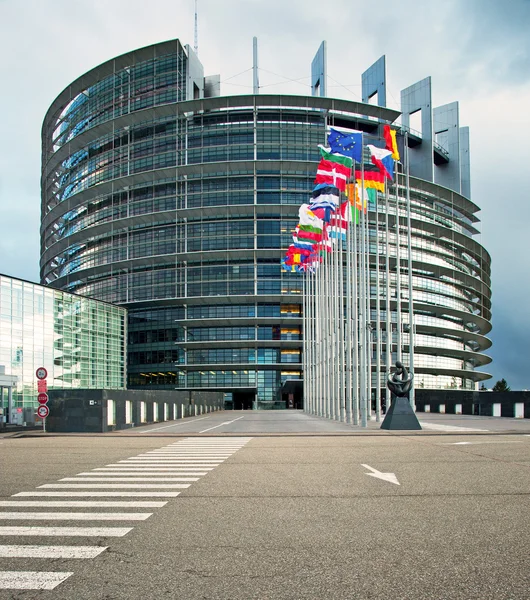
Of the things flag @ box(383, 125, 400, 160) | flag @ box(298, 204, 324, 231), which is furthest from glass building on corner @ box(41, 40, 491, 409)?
flag @ box(383, 125, 400, 160)

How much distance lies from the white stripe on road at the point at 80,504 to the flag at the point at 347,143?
90.8 ft

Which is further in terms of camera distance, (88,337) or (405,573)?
(88,337)

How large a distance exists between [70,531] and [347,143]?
29.3m

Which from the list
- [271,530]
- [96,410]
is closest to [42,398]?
[96,410]

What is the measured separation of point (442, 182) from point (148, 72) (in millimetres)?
57498

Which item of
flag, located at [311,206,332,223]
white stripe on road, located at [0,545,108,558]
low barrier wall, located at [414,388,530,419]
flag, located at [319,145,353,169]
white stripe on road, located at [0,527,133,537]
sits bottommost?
low barrier wall, located at [414,388,530,419]

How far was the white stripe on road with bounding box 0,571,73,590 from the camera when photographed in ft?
16.1

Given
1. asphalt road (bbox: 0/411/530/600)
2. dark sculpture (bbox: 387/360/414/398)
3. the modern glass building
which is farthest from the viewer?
the modern glass building

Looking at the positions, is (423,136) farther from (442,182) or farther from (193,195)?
(193,195)

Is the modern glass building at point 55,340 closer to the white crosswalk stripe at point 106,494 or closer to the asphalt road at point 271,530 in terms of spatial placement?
the asphalt road at point 271,530

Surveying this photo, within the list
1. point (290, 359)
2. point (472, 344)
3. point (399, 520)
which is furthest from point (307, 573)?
point (472, 344)

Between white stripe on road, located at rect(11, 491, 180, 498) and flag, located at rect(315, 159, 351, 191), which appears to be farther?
flag, located at rect(315, 159, 351, 191)

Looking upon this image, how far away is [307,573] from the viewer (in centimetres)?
516

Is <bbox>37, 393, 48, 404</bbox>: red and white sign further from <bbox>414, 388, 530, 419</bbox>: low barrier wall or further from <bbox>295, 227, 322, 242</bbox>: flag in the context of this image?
<bbox>414, 388, 530, 419</bbox>: low barrier wall
